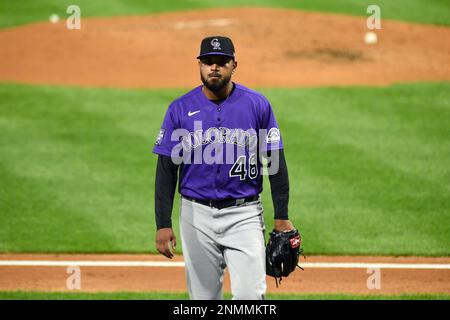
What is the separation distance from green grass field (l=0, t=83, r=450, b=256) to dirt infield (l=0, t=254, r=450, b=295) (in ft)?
0.84

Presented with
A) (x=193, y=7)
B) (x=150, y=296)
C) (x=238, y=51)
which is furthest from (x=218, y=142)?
(x=193, y=7)

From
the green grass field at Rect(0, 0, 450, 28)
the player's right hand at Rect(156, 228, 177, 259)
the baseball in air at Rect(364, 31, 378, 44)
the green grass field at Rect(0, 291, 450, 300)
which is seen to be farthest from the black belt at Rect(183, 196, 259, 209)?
the green grass field at Rect(0, 0, 450, 28)

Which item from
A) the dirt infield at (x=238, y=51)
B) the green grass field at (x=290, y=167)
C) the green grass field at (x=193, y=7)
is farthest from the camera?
the green grass field at (x=193, y=7)

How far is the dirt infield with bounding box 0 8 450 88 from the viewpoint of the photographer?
1631 centimetres

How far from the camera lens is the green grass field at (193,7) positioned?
813 inches

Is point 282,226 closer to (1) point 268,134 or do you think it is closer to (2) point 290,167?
(1) point 268,134

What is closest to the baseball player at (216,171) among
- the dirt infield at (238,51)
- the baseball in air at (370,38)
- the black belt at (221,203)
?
the black belt at (221,203)

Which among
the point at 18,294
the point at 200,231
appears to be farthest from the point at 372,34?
the point at 200,231

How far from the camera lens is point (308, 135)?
13.2m

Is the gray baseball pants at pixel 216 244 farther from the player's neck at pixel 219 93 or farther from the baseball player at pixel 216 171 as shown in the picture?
the player's neck at pixel 219 93

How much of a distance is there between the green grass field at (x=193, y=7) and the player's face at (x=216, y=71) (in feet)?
47.7

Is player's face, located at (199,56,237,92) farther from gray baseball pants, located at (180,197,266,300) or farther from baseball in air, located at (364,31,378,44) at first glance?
baseball in air, located at (364,31,378,44)

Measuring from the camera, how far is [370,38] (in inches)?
715
